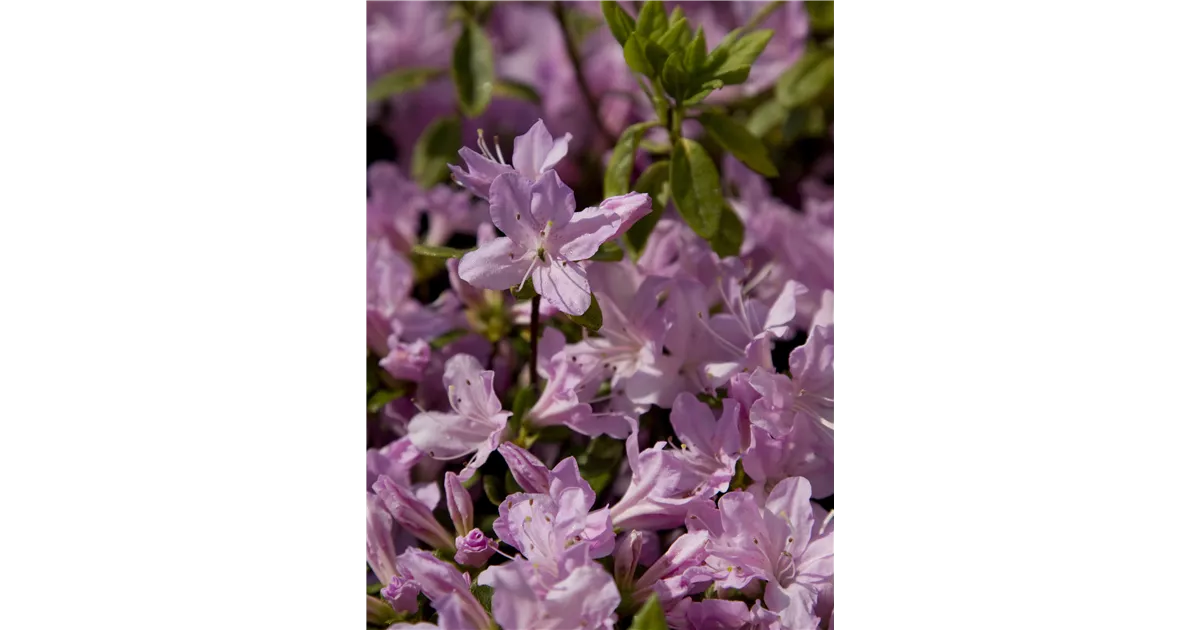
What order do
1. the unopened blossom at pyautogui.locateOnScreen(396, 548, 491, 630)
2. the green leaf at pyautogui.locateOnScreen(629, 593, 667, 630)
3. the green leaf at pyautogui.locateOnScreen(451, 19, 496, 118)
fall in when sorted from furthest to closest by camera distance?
the green leaf at pyautogui.locateOnScreen(451, 19, 496, 118), the unopened blossom at pyautogui.locateOnScreen(396, 548, 491, 630), the green leaf at pyautogui.locateOnScreen(629, 593, 667, 630)

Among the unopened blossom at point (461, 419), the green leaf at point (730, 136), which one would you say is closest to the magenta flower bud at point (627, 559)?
the unopened blossom at point (461, 419)

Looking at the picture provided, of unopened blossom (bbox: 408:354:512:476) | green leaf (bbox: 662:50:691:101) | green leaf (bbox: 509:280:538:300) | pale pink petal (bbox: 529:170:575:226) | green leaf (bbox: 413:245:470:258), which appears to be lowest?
unopened blossom (bbox: 408:354:512:476)

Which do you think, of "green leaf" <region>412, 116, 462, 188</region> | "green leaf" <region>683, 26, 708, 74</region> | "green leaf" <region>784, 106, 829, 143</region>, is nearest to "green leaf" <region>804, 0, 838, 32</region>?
"green leaf" <region>784, 106, 829, 143</region>

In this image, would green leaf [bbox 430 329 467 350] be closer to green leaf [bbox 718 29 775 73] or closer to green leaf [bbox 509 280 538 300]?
green leaf [bbox 509 280 538 300]

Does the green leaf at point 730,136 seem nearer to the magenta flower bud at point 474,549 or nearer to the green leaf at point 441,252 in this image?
the green leaf at point 441,252

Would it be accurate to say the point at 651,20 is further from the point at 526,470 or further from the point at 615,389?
the point at 526,470

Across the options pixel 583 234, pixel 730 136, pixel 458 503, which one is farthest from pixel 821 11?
pixel 458 503

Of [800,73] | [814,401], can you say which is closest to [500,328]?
[814,401]
